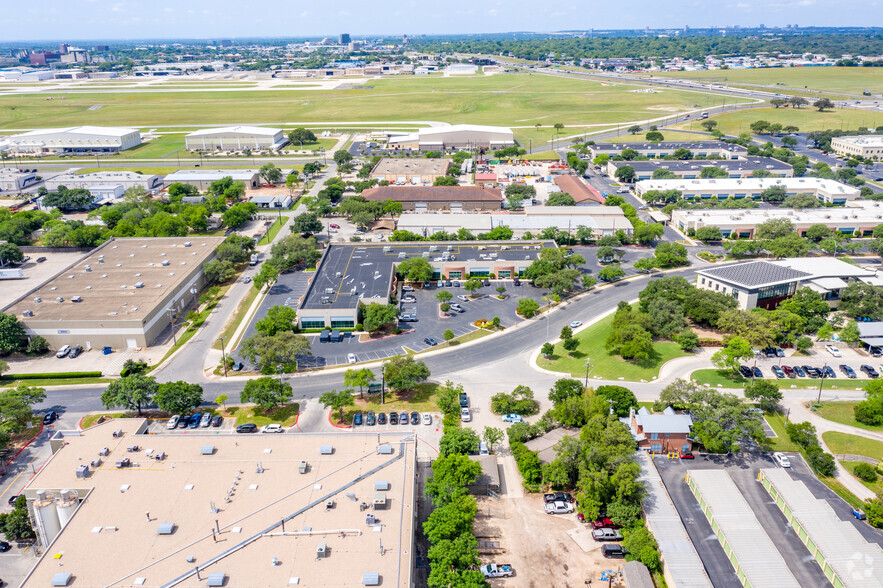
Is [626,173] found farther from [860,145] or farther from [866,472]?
[866,472]

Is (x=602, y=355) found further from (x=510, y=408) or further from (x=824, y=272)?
(x=824, y=272)

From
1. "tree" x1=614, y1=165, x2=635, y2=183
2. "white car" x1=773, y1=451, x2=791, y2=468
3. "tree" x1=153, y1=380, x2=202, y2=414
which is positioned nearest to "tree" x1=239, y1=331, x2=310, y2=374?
"tree" x1=153, y1=380, x2=202, y2=414

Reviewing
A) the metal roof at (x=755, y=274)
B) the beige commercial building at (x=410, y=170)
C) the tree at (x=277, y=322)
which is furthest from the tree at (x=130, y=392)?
the beige commercial building at (x=410, y=170)

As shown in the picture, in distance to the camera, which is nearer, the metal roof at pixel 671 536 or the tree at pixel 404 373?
the metal roof at pixel 671 536

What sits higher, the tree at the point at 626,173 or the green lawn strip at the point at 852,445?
the tree at the point at 626,173

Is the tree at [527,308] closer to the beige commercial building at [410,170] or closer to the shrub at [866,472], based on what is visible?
the shrub at [866,472]

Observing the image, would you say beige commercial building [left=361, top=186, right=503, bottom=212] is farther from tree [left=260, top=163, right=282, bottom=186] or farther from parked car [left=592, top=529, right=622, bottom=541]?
parked car [left=592, top=529, right=622, bottom=541]

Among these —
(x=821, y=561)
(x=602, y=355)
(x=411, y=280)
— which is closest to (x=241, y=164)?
(x=411, y=280)
